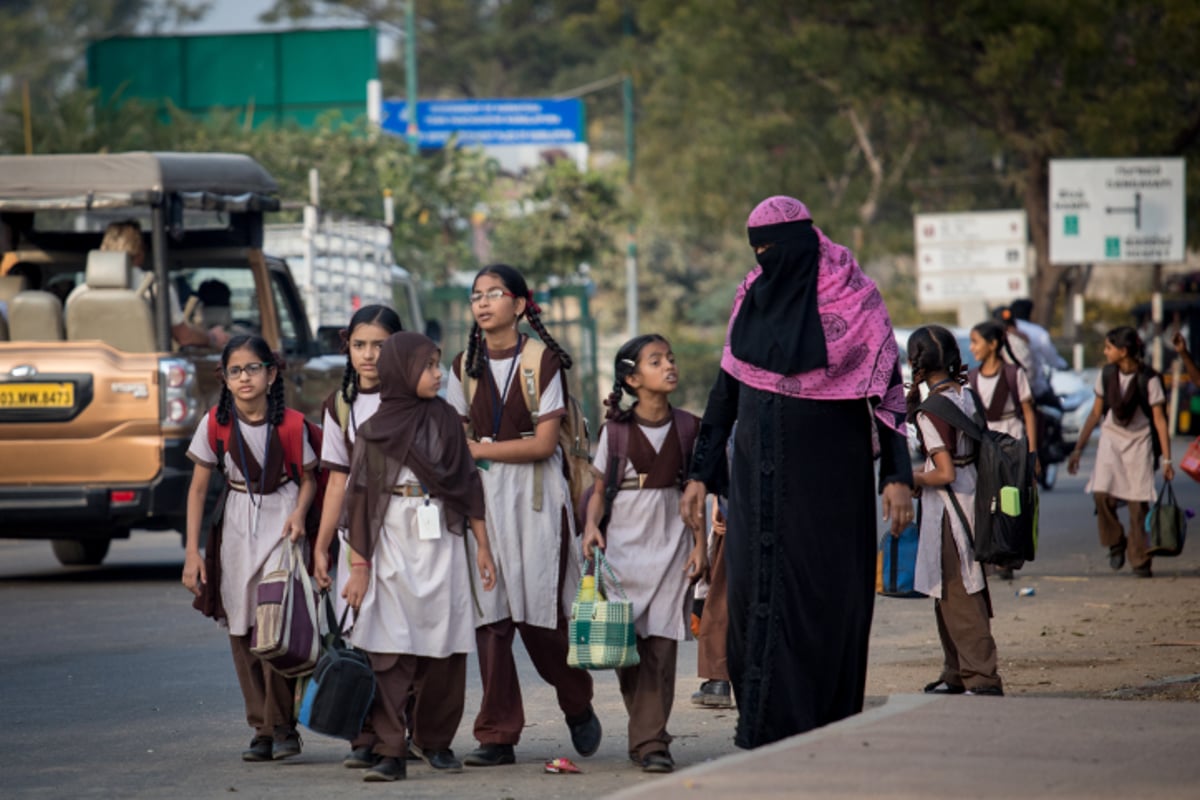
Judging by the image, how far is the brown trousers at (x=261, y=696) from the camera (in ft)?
24.4

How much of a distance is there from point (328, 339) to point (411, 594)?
7.28 metres

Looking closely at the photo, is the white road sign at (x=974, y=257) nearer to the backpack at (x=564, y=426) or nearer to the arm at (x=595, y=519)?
the backpack at (x=564, y=426)

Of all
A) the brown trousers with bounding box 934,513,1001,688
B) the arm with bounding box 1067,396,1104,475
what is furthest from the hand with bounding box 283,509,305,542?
the arm with bounding box 1067,396,1104,475

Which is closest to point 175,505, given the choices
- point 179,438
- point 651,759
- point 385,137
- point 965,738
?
point 179,438

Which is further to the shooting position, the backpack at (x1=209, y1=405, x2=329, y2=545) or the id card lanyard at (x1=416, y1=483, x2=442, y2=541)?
the backpack at (x1=209, y1=405, x2=329, y2=545)

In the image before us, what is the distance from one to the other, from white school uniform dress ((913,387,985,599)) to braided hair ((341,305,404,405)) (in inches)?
92.0

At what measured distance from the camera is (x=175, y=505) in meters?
13.4

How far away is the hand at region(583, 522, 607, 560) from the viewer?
7.16 metres

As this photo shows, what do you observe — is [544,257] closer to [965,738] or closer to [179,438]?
[179,438]

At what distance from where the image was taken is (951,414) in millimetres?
8742

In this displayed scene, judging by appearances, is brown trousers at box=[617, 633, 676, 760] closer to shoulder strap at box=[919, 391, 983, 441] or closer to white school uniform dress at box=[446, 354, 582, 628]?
white school uniform dress at box=[446, 354, 582, 628]

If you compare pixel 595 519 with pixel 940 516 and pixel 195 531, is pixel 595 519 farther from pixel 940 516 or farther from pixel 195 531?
pixel 940 516

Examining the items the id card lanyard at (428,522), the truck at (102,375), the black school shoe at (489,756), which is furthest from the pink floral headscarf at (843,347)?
the truck at (102,375)

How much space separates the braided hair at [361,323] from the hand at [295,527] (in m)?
0.45
